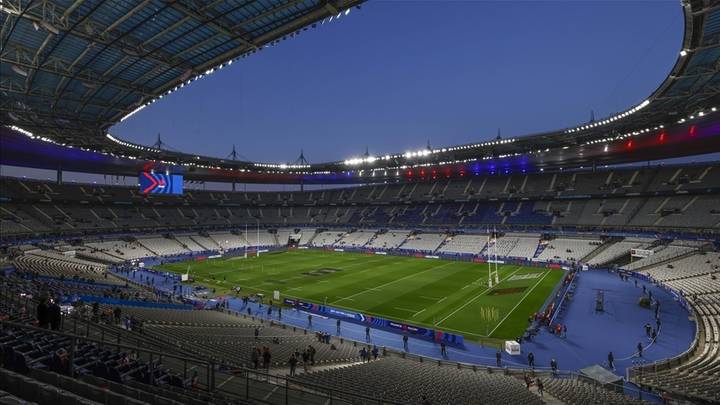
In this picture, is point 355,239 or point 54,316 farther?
point 355,239

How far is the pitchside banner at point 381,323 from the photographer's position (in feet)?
85.9

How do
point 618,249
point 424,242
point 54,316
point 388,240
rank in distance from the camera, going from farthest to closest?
point 388,240
point 424,242
point 618,249
point 54,316

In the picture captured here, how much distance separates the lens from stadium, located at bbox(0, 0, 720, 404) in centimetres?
1374

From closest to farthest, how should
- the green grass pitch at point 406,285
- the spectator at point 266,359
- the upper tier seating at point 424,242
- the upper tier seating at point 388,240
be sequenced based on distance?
the spectator at point 266,359 < the green grass pitch at point 406,285 < the upper tier seating at point 424,242 < the upper tier seating at point 388,240

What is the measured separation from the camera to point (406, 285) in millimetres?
43031

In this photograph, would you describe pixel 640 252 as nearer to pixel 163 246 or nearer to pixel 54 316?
pixel 54 316

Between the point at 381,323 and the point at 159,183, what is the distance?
50.3 m

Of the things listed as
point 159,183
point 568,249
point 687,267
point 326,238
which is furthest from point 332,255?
point 687,267

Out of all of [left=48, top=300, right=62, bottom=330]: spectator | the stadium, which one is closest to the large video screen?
the stadium

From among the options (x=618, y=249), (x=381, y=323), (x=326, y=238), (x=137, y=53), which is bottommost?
(x=381, y=323)

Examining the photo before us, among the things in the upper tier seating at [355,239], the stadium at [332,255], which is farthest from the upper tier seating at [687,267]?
the upper tier seating at [355,239]

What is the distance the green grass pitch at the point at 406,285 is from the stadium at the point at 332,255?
40cm

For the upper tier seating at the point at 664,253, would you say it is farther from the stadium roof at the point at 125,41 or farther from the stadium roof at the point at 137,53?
the stadium roof at the point at 125,41

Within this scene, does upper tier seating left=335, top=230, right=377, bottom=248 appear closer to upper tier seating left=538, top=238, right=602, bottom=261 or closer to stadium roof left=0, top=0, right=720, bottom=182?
upper tier seating left=538, top=238, right=602, bottom=261
